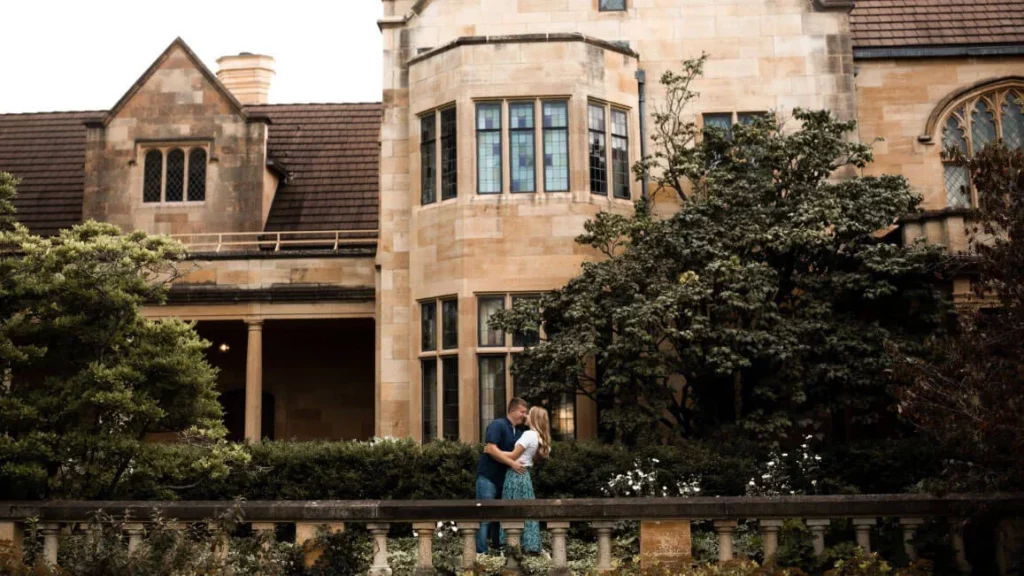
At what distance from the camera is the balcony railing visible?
24.9 metres

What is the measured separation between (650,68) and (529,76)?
2.40m

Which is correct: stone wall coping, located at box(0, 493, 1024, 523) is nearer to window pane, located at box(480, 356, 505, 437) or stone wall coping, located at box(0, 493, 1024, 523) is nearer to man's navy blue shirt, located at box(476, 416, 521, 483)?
man's navy blue shirt, located at box(476, 416, 521, 483)

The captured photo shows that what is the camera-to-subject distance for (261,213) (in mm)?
25953

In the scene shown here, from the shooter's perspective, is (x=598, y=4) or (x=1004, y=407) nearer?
(x=1004, y=407)

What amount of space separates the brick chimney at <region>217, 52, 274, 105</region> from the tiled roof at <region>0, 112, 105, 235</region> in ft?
13.0

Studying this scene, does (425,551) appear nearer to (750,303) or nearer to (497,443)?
(497,443)

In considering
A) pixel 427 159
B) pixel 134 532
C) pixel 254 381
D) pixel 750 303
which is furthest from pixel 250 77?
pixel 134 532

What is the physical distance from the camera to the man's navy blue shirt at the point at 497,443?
1312 cm

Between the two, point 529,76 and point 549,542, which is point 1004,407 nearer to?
point 549,542

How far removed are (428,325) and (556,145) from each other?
3467mm

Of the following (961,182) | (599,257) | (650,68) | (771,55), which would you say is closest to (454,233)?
(599,257)

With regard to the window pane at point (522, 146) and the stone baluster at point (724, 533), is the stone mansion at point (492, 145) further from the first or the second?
the stone baluster at point (724, 533)

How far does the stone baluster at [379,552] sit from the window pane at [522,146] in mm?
9474

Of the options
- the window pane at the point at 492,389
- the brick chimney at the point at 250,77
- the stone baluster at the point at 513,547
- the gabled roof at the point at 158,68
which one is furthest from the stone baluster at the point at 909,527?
the brick chimney at the point at 250,77
